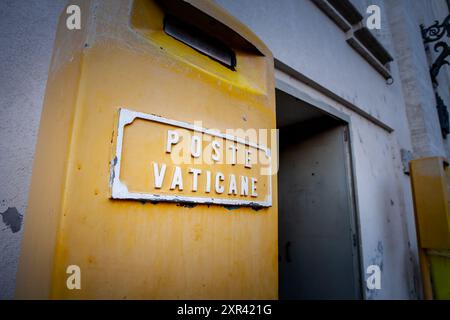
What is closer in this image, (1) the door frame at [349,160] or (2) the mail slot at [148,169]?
(2) the mail slot at [148,169]

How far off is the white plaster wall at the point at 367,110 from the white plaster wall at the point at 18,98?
771 millimetres

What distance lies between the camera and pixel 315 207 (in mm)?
1942

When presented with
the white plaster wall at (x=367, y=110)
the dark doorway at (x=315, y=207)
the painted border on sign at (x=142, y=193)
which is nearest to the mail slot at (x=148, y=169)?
the painted border on sign at (x=142, y=193)

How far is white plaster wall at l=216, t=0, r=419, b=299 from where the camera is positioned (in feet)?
4.69

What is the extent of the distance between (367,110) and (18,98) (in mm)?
2359

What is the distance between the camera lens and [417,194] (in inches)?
68.9

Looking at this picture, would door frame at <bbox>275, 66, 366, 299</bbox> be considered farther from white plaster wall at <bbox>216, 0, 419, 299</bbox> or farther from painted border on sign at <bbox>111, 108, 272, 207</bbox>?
painted border on sign at <bbox>111, 108, 272, 207</bbox>

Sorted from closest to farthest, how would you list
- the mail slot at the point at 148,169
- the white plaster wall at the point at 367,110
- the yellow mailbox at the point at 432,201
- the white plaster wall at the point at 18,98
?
the mail slot at the point at 148,169 < the white plaster wall at the point at 18,98 < the white plaster wall at the point at 367,110 < the yellow mailbox at the point at 432,201

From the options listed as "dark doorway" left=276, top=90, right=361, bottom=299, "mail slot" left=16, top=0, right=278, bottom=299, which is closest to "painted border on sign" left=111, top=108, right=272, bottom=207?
"mail slot" left=16, top=0, right=278, bottom=299

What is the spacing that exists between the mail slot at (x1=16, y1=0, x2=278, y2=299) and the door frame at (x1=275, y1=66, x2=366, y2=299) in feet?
2.60

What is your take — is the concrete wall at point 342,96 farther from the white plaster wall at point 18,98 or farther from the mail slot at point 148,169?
the mail slot at point 148,169

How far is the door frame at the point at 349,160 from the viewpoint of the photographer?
1441 millimetres

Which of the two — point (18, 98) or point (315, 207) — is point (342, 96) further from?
point (18, 98)
